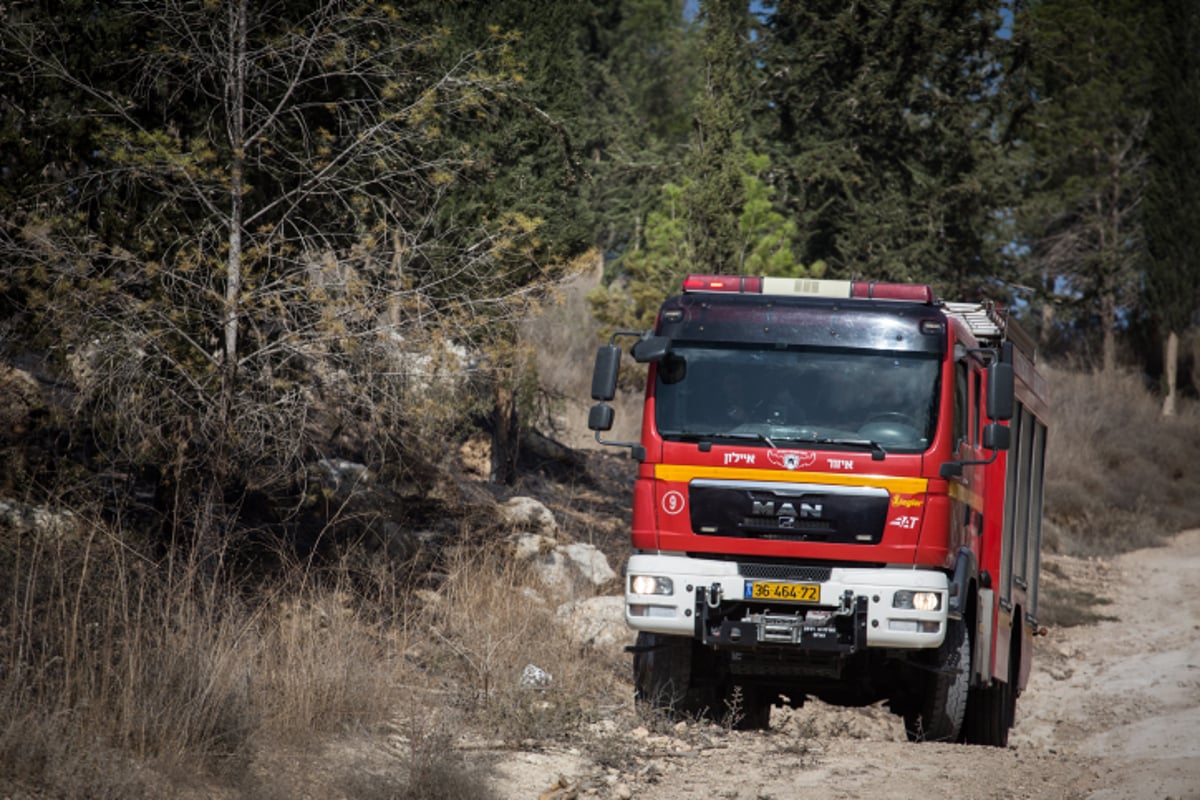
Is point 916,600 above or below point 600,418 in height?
below

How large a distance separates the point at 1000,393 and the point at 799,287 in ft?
Answer: 5.39

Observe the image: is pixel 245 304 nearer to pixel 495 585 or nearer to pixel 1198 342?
pixel 495 585

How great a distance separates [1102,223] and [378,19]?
125 ft

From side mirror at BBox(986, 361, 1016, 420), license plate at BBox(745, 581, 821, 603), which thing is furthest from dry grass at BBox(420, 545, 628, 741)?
side mirror at BBox(986, 361, 1016, 420)

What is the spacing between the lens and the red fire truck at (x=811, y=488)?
9047 millimetres

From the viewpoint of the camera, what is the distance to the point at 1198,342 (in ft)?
149

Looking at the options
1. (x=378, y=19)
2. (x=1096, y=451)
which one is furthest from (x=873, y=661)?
(x=1096, y=451)

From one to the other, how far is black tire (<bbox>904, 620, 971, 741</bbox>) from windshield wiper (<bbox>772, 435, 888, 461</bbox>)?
1237mm

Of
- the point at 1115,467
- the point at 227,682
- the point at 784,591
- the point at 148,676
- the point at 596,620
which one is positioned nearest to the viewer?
the point at 148,676

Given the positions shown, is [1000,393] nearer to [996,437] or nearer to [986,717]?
[996,437]

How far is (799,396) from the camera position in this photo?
9.47 m

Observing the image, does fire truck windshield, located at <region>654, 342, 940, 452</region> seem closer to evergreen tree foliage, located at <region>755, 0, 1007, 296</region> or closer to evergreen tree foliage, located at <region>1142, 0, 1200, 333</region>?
evergreen tree foliage, located at <region>755, 0, 1007, 296</region>

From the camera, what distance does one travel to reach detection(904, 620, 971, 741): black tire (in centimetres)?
944

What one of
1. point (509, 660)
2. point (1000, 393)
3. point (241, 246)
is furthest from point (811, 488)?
point (241, 246)
